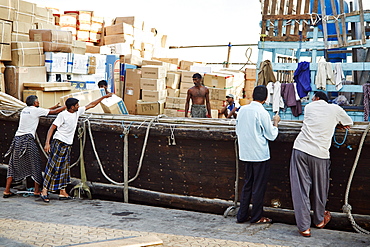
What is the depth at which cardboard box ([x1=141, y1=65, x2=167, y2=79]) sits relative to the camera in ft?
32.1

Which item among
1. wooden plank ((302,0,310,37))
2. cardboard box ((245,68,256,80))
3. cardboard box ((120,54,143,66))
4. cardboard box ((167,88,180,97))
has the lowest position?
cardboard box ((167,88,180,97))

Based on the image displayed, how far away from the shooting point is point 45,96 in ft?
26.5

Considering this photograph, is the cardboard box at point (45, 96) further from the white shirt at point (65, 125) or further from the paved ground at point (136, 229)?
the paved ground at point (136, 229)

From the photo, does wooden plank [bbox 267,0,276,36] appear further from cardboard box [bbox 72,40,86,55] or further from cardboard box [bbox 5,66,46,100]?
cardboard box [bbox 5,66,46,100]

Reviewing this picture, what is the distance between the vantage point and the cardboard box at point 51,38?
8.66m

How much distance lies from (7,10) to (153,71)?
3.39 metres

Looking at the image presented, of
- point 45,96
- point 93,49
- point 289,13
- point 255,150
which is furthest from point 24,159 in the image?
point 93,49

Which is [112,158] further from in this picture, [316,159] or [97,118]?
[316,159]

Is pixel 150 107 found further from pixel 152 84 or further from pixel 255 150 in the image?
pixel 255 150

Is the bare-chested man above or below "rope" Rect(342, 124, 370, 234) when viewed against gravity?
above

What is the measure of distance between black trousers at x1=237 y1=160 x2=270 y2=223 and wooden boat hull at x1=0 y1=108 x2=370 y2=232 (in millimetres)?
282

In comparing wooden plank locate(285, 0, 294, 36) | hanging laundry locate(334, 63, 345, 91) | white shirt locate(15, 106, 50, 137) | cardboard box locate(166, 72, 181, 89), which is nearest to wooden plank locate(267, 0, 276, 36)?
wooden plank locate(285, 0, 294, 36)

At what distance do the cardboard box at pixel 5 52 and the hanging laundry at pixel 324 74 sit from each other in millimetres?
5864

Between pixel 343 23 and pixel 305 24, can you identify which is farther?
pixel 305 24
